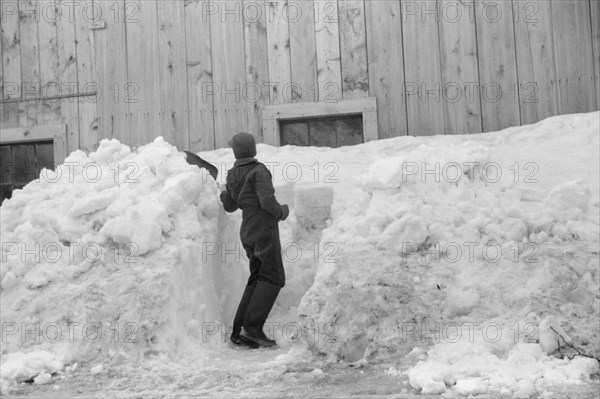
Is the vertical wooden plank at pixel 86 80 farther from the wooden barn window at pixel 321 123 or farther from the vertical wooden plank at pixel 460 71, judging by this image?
the vertical wooden plank at pixel 460 71

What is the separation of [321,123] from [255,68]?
921 mm

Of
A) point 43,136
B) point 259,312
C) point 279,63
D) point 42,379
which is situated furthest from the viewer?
point 43,136

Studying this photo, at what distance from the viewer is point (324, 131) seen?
8391 millimetres

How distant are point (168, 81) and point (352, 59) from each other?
204 cm

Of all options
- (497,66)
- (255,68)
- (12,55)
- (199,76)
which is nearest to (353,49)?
(255,68)

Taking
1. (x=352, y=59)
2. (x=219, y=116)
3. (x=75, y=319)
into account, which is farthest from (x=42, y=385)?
(x=352, y=59)

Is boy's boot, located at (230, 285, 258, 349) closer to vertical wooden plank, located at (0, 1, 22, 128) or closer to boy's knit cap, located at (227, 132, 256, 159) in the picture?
boy's knit cap, located at (227, 132, 256, 159)

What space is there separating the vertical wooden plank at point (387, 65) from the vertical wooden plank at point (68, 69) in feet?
10.9

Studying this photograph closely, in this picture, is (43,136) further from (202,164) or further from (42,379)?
(42,379)

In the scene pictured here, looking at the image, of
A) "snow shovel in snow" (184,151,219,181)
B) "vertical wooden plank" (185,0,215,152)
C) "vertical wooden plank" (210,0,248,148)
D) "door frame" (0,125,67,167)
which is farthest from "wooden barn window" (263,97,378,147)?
"door frame" (0,125,67,167)

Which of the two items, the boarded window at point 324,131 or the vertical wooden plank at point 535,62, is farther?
the boarded window at point 324,131

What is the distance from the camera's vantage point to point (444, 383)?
452 centimetres

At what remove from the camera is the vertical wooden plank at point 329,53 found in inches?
322

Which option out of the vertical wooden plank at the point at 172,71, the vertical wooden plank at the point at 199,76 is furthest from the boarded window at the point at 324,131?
the vertical wooden plank at the point at 172,71
